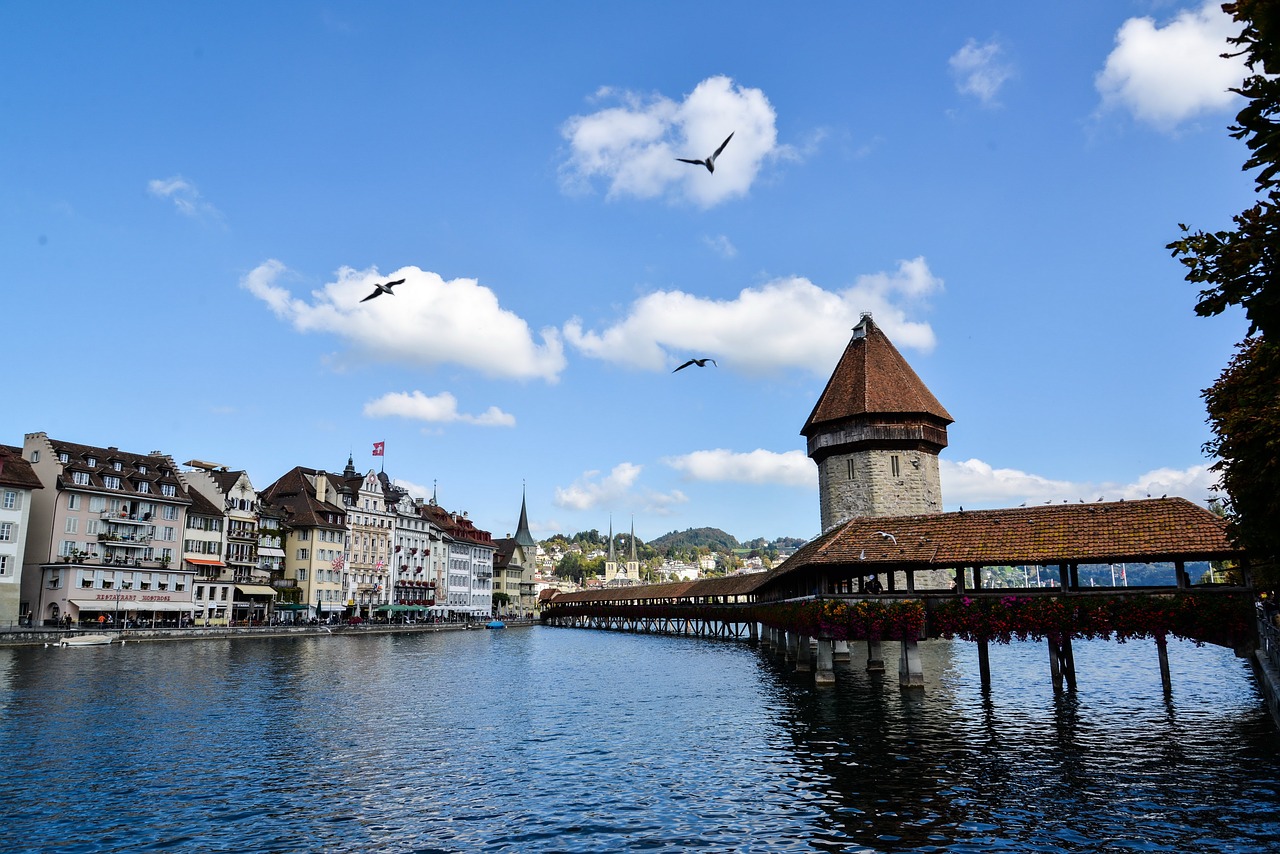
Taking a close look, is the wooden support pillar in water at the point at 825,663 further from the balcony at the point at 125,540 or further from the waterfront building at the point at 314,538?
the waterfront building at the point at 314,538

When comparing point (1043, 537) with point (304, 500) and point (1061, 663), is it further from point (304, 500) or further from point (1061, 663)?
point (304, 500)

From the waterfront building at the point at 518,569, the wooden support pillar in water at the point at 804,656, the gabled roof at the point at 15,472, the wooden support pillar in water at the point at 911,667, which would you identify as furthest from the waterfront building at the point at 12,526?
the waterfront building at the point at 518,569

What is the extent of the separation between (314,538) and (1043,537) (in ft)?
287

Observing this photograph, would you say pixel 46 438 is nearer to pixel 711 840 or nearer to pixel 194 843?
pixel 194 843

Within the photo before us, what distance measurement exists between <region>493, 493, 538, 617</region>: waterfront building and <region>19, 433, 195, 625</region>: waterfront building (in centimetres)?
8320

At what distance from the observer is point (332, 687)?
37.1 metres

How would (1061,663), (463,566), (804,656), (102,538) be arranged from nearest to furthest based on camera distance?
1. (1061,663)
2. (804,656)
3. (102,538)
4. (463,566)

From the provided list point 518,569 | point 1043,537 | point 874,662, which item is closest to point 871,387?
point 874,662

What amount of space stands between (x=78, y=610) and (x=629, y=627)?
6812 centimetres

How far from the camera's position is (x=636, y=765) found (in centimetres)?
2031

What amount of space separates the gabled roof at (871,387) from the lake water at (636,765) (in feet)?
95.5

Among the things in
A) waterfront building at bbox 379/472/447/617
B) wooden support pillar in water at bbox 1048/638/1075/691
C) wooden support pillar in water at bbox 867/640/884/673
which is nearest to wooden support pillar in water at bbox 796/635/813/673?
wooden support pillar in water at bbox 867/640/884/673

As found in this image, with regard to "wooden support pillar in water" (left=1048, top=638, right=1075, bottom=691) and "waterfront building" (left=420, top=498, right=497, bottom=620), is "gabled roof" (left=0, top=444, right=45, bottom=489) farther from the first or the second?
"wooden support pillar in water" (left=1048, top=638, right=1075, bottom=691)

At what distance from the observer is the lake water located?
1449 centimetres
